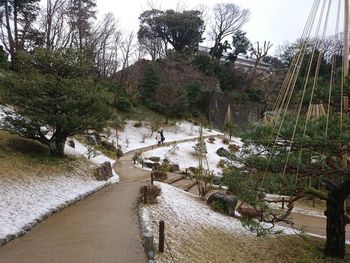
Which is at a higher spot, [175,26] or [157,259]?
[175,26]

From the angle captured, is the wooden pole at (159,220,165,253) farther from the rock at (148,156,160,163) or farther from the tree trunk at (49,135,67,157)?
the rock at (148,156,160,163)

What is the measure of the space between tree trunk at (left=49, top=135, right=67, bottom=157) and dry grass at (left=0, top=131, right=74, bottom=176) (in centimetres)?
23

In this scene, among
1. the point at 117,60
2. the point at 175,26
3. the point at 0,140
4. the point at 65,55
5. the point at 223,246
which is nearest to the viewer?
the point at 223,246

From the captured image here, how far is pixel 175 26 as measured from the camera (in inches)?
1357

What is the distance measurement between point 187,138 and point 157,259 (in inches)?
792

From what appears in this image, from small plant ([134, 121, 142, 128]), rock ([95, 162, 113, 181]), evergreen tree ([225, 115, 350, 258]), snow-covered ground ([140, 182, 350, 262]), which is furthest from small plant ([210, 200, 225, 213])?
small plant ([134, 121, 142, 128])

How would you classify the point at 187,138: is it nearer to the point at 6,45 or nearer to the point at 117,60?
the point at 117,60

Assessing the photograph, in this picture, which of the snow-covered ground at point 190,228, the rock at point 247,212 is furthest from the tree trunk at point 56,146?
the rock at point 247,212

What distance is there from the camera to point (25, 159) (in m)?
9.75

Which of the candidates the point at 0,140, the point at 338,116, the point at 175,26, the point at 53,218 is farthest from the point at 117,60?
the point at 338,116

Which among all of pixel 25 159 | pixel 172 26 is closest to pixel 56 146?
pixel 25 159

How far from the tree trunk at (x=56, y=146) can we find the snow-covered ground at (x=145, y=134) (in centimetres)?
822

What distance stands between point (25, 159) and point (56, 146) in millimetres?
1521

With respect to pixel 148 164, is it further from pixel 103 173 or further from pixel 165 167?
pixel 103 173
